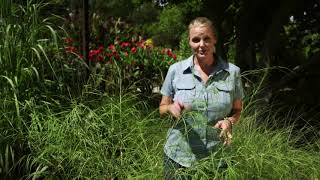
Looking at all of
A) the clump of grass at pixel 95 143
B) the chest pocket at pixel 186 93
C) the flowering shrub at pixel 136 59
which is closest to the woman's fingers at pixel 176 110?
the chest pocket at pixel 186 93

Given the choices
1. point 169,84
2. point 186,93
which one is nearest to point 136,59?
point 169,84

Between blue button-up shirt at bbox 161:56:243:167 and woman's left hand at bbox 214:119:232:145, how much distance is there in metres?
0.04

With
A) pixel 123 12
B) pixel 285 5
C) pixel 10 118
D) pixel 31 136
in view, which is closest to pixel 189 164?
pixel 31 136

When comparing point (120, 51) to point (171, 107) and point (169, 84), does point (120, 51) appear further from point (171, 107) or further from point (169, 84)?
point (171, 107)

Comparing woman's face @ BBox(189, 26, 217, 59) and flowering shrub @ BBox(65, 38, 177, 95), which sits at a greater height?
woman's face @ BBox(189, 26, 217, 59)

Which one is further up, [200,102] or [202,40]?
[202,40]

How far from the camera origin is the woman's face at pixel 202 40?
256cm

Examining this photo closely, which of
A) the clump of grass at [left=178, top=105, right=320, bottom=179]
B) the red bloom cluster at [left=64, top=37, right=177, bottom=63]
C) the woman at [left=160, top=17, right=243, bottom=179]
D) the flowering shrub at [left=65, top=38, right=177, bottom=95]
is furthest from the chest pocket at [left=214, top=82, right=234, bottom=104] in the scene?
the red bloom cluster at [left=64, top=37, right=177, bottom=63]

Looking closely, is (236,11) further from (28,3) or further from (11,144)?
(11,144)

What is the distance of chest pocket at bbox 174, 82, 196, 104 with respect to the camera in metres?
2.61

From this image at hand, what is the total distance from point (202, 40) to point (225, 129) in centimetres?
41

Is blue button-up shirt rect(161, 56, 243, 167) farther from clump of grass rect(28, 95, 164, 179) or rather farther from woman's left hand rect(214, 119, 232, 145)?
clump of grass rect(28, 95, 164, 179)

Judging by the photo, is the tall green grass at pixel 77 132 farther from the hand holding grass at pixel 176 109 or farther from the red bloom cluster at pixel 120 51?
the red bloom cluster at pixel 120 51

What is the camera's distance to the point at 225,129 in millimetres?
2510
